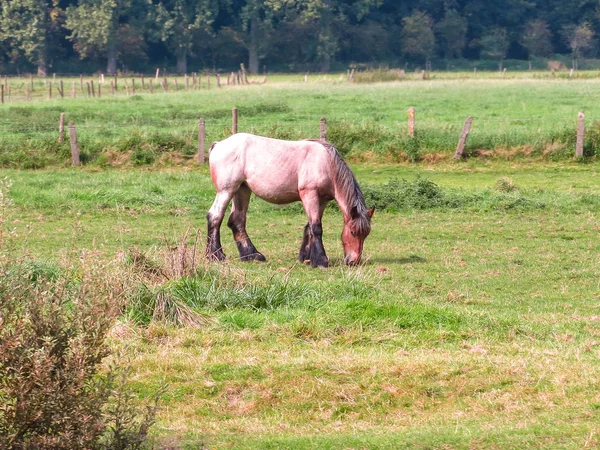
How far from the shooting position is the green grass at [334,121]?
82.7ft

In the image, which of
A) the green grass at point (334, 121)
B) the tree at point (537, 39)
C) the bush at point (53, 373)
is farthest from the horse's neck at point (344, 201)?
the tree at point (537, 39)

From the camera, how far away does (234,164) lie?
1443 cm

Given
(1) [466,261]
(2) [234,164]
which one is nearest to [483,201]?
(1) [466,261]

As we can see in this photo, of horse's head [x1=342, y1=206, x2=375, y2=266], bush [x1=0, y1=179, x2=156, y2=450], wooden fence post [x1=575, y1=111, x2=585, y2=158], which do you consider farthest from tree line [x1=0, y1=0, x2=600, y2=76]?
bush [x1=0, y1=179, x2=156, y2=450]

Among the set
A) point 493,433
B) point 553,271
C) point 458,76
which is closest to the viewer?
point 493,433

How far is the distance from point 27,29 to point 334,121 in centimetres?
5211

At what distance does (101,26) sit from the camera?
74.1 m

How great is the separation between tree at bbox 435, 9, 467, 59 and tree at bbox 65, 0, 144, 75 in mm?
28606

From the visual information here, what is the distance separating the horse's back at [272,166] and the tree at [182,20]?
214 feet

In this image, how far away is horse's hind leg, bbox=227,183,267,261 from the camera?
14.3m

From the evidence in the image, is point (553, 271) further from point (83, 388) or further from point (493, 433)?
point (83, 388)

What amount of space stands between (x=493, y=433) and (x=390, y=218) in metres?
11.5

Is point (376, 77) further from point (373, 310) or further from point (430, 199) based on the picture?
point (373, 310)

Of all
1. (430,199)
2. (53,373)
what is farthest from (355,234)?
(53,373)
